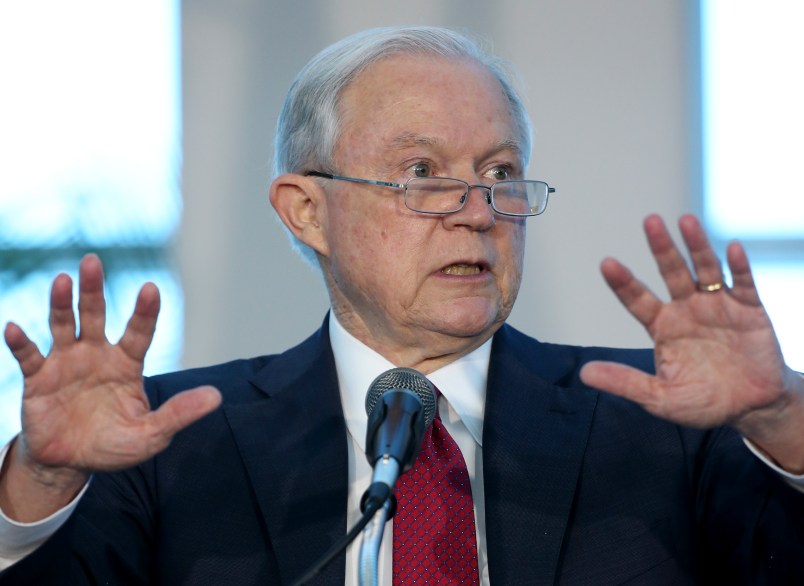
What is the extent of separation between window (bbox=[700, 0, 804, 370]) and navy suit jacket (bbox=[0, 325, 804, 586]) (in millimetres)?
1142

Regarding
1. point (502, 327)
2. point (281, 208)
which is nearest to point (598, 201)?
→ point (502, 327)

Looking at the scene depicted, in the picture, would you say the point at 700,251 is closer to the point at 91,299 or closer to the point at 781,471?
the point at 781,471

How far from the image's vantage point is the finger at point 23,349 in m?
1.66

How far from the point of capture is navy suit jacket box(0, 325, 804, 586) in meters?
2.04

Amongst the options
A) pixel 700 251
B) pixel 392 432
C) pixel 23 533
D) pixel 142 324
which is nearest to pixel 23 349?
pixel 142 324

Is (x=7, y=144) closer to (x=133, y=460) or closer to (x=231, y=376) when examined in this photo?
(x=231, y=376)

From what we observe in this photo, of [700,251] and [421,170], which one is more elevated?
[421,170]

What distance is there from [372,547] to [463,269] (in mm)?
920

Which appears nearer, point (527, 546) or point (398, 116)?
point (527, 546)

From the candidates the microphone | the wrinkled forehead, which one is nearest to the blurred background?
the wrinkled forehead

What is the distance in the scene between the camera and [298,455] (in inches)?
86.4

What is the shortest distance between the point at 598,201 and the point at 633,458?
49.3 inches

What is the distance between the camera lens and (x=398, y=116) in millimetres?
2305

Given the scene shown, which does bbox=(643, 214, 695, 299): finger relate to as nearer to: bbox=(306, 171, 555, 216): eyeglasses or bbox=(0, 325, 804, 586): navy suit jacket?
bbox=(0, 325, 804, 586): navy suit jacket
